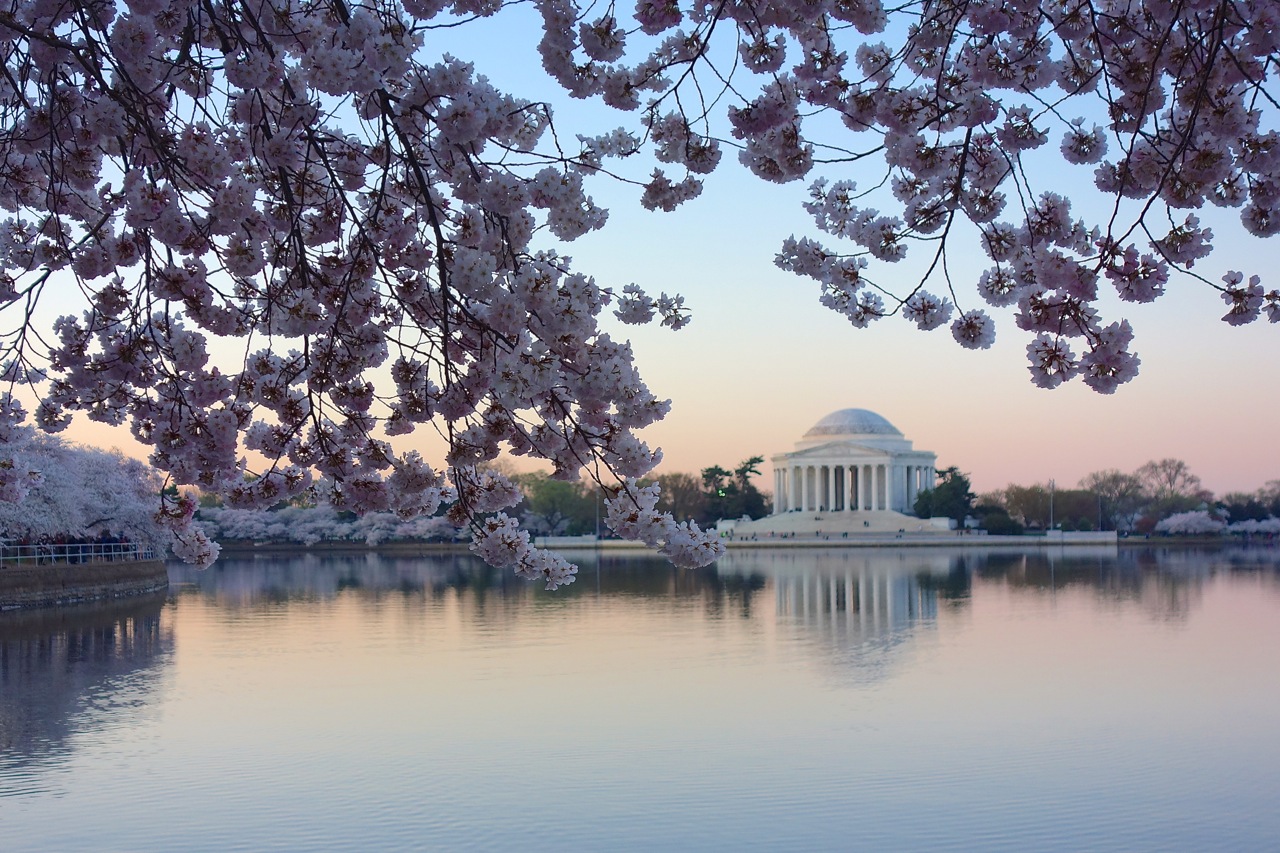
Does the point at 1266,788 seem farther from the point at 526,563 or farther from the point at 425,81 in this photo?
the point at 425,81

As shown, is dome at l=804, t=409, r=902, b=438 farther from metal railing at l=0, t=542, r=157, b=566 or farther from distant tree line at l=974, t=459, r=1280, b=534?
metal railing at l=0, t=542, r=157, b=566

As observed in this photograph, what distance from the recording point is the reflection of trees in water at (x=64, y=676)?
43.8 ft

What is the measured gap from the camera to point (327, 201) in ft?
19.0

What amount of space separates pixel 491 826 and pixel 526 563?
200 inches

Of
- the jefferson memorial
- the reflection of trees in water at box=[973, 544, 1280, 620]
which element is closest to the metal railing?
the reflection of trees in water at box=[973, 544, 1280, 620]

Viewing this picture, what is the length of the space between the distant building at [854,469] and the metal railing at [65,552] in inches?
3037

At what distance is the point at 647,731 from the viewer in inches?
560

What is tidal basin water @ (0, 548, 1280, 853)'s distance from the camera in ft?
34.4

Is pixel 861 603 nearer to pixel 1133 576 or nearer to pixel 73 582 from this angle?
pixel 1133 576

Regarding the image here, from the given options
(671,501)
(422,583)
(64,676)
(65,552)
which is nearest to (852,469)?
(671,501)

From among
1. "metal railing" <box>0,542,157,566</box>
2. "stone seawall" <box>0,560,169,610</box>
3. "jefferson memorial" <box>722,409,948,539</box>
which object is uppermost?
"jefferson memorial" <box>722,409,948,539</box>

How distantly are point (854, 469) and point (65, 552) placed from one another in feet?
292

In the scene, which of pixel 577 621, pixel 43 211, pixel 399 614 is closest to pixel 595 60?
pixel 43 211

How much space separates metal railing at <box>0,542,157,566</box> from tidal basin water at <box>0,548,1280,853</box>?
2.66 metres
